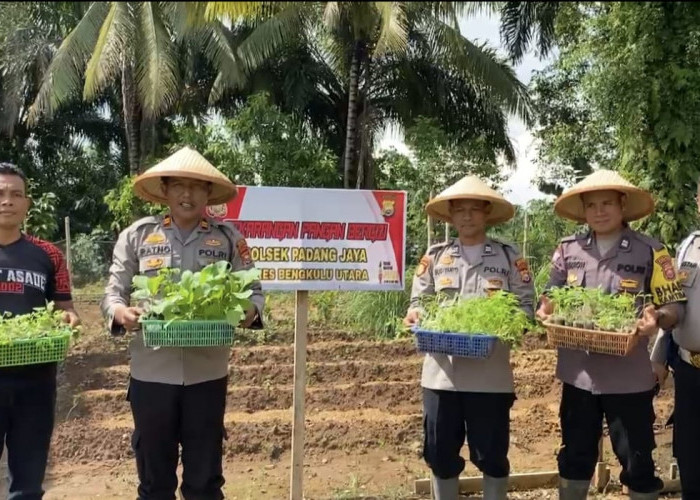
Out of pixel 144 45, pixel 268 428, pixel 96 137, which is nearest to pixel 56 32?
pixel 96 137

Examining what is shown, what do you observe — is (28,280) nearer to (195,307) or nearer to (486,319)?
(195,307)

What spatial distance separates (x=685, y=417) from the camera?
3.08 metres

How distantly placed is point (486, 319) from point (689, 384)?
940mm

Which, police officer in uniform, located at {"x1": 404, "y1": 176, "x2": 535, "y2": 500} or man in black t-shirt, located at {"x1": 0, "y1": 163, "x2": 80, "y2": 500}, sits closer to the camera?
man in black t-shirt, located at {"x1": 0, "y1": 163, "x2": 80, "y2": 500}

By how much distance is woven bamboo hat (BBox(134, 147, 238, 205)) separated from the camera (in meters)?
2.92

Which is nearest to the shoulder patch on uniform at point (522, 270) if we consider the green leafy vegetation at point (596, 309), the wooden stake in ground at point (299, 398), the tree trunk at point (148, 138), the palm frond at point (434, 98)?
the green leafy vegetation at point (596, 309)

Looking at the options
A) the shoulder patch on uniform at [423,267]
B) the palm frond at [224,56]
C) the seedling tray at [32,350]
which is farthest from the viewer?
the palm frond at [224,56]

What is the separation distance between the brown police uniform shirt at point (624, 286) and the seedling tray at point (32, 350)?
2091 millimetres

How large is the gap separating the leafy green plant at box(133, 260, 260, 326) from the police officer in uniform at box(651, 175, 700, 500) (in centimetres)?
181

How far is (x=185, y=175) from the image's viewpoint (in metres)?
2.92

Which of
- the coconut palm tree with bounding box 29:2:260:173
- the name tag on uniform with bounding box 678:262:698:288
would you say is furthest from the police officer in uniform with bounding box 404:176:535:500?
the coconut palm tree with bounding box 29:2:260:173

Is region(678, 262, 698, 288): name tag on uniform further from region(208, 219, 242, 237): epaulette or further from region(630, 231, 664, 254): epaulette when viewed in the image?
region(208, 219, 242, 237): epaulette

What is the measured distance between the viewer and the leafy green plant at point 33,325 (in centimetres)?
263

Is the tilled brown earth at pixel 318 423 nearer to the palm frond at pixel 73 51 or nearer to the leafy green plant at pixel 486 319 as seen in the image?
the leafy green plant at pixel 486 319
